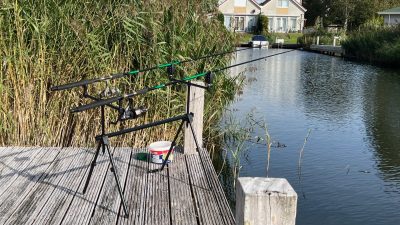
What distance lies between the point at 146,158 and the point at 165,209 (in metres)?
1.33

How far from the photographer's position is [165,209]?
3986 mm

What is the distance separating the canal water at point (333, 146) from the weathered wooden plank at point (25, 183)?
128 inches

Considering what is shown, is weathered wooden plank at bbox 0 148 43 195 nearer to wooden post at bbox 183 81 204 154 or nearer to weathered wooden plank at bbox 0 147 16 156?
weathered wooden plank at bbox 0 147 16 156

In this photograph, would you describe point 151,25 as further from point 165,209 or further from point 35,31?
point 165,209

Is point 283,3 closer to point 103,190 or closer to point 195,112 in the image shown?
point 195,112

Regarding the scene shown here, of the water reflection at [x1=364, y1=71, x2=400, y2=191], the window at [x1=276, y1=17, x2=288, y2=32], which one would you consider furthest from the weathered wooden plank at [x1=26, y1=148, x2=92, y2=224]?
the window at [x1=276, y1=17, x2=288, y2=32]

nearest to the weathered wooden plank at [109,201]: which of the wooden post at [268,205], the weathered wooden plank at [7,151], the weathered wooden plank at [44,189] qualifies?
the weathered wooden plank at [44,189]

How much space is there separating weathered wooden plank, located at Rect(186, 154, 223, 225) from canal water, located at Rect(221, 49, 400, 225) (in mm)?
2196

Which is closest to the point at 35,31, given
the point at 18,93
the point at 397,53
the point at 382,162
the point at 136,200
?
the point at 18,93

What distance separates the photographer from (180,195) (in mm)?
4281

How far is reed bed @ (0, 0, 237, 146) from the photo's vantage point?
576cm

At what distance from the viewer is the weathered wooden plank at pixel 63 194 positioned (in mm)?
3752

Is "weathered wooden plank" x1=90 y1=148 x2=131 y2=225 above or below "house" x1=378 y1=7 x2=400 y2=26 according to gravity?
below

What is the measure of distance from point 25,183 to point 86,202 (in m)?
0.73
